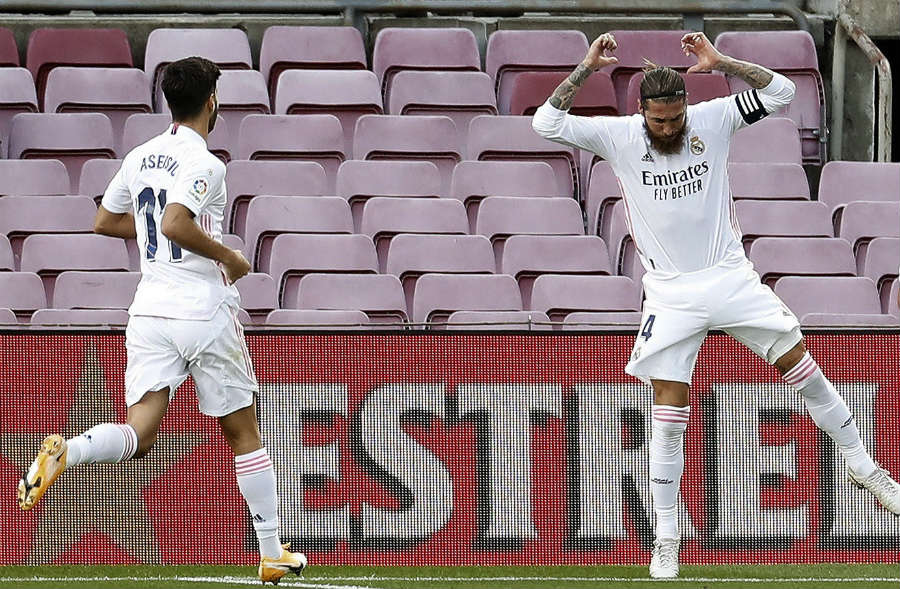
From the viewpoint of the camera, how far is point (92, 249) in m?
9.40

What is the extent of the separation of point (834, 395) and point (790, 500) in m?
0.81

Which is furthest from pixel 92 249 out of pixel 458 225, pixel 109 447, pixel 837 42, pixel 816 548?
pixel 837 42

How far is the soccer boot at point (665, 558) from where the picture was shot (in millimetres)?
6543

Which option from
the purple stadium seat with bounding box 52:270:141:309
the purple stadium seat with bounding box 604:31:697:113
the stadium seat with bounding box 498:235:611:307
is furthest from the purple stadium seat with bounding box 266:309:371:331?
the purple stadium seat with bounding box 604:31:697:113

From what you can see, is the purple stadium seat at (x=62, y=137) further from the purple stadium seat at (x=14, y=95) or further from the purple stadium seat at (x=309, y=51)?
the purple stadium seat at (x=309, y=51)

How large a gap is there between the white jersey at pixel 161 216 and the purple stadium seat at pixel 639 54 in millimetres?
6162

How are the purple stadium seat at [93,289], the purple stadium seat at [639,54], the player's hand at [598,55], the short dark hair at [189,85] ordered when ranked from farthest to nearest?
the purple stadium seat at [639,54], the purple stadium seat at [93,289], the player's hand at [598,55], the short dark hair at [189,85]

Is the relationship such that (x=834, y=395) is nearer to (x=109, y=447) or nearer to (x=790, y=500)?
(x=790, y=500)

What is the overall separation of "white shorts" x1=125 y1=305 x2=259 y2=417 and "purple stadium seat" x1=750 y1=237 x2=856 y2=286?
460cm

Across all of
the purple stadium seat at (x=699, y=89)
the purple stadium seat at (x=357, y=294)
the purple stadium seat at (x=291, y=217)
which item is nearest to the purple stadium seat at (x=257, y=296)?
the purple stadium seat at (x=357, y=294)

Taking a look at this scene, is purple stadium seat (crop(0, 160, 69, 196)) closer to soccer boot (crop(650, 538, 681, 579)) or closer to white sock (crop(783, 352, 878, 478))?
soccer boot (crop(650, 538, 681, 579))

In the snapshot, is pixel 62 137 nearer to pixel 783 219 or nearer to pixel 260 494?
pixel 783 219

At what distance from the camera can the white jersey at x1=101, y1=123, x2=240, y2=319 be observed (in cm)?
581

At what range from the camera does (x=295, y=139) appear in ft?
34.8
